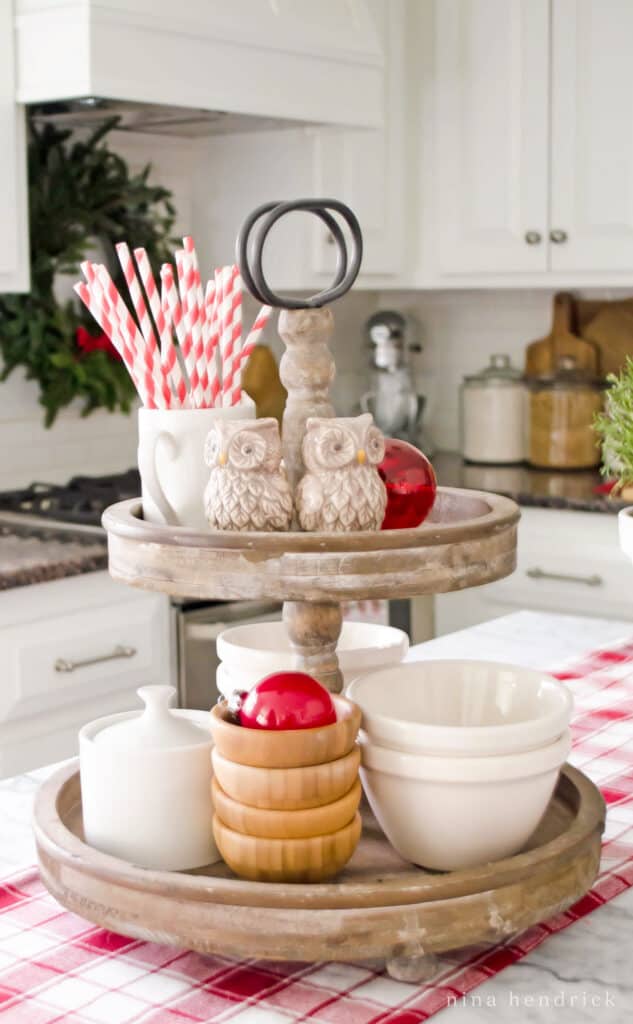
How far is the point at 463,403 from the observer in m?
3.67

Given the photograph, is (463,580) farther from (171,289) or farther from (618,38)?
(618,38)

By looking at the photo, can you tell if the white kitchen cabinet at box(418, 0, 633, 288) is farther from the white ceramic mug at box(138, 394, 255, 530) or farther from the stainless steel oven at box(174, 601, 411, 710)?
the white ceramic mug at box(138, 394, 255, 530)

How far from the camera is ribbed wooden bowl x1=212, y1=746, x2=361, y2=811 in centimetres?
92

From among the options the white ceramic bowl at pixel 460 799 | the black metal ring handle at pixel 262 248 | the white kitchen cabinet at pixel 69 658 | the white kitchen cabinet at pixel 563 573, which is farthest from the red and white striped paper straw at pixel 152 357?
the white kitchen cabinet at pixel 563 573

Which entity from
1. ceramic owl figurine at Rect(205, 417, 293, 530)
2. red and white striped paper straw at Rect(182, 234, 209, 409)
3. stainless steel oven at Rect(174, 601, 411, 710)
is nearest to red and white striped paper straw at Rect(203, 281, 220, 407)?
red and white striped paper straw at Rect(182, 234, 209, 409)

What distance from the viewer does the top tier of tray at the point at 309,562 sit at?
938 mm

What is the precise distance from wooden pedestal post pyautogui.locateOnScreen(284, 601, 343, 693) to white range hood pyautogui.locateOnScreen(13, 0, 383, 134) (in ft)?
5.77

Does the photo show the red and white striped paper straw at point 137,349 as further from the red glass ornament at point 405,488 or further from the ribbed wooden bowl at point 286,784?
the ribbed wooden bowl at point 286,784

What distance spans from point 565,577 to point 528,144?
3.37 ft

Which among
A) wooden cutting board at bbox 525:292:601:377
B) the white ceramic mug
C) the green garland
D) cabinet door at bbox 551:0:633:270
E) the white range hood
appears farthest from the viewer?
wooden cutting board at bbox 525:292:601:377

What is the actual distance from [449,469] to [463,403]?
0.19 m

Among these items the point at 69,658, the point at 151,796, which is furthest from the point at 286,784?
the point at 69,658

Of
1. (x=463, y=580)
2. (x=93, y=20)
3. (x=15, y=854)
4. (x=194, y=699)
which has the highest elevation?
(x=93, y=20)

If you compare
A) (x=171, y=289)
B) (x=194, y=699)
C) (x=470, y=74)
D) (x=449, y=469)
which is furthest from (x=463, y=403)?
(x=171, y=289)
